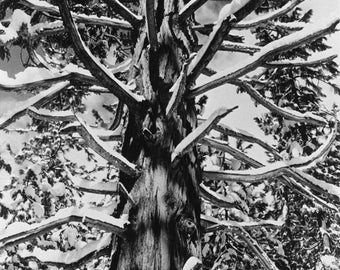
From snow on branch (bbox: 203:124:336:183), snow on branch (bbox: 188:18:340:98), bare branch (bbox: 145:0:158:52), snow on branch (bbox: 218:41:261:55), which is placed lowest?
snow on branch (bbox: 203:124:336:183)

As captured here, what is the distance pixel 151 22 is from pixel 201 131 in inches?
31.8

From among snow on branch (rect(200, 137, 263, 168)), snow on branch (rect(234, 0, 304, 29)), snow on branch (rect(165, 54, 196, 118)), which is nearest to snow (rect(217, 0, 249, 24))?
snow on branch (rect(165, 54, 196, 118))

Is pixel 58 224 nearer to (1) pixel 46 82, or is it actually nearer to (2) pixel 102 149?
(2) pixel 102 149

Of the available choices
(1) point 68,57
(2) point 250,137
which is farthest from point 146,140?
(1) point 68,57

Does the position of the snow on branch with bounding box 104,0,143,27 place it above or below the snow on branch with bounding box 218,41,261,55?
above

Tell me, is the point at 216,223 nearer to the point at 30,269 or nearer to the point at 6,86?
the point at 6,86

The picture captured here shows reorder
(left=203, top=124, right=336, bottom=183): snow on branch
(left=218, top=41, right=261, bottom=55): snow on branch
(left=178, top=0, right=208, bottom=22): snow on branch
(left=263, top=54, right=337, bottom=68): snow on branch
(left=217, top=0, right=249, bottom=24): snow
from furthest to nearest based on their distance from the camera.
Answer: (left=218, top=41, right=261, bottom=55): snow on branch → (left=178, top=0, right=208, bottom=22): snow on branch → (left=263, top=54, right=337, bottom=68): snow on branch → (left=203, top=124, right=336, bottom=183): snow on branch → (left=217, top=0, right=249, bottom=24): snow

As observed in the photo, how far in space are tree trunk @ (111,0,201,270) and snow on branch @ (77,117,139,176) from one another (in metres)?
0.09

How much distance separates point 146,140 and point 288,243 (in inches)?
613

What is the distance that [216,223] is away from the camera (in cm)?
261

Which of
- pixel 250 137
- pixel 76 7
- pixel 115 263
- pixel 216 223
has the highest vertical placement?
pixel 76 7

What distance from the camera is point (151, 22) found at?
90.7 inches

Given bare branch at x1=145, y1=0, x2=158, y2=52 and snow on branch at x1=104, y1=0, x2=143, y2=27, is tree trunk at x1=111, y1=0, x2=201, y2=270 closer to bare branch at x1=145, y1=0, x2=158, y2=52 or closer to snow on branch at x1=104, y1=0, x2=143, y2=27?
bare branch at x1=145, y1=0, x2=158, y2=52

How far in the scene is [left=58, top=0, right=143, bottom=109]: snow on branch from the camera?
173cm
